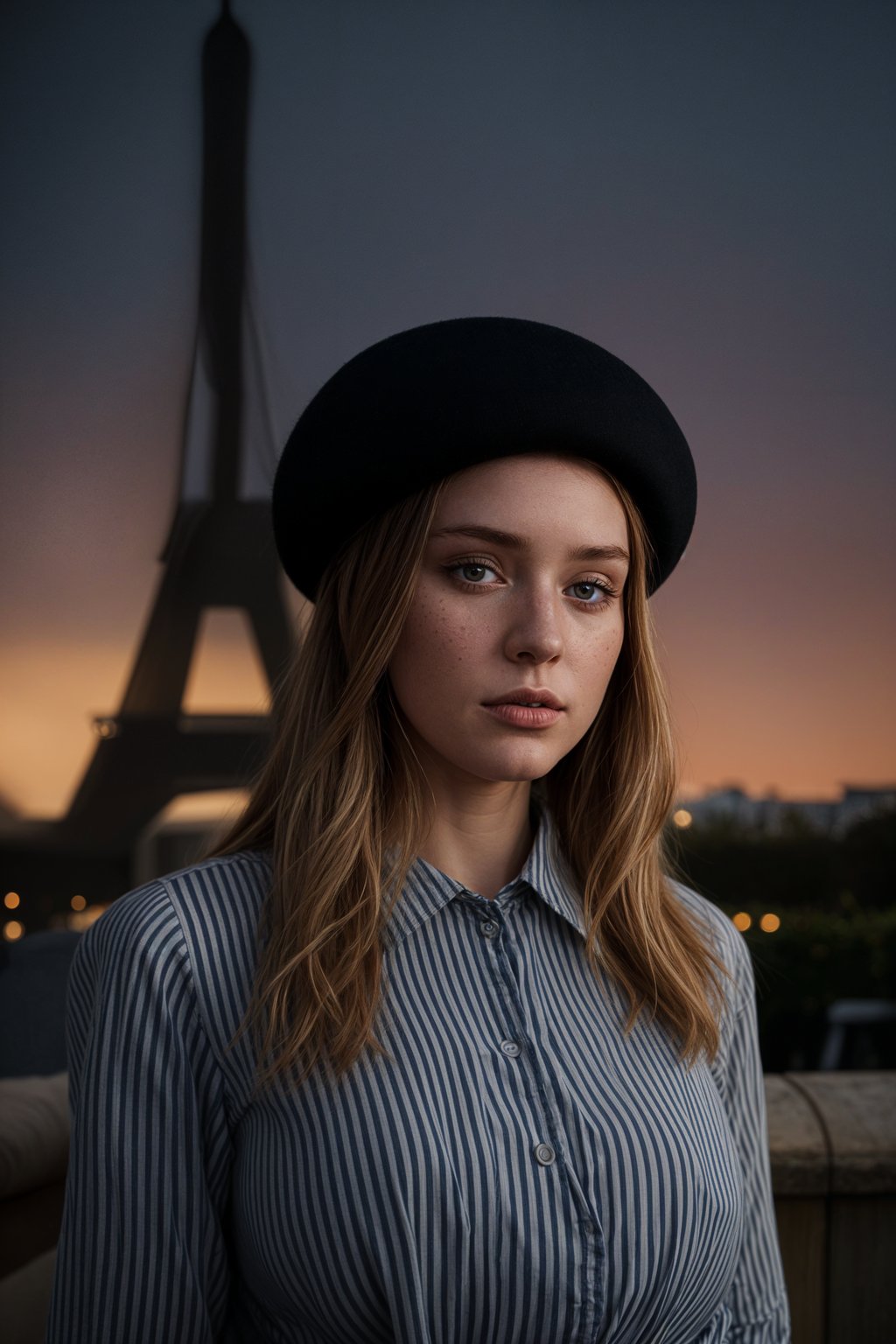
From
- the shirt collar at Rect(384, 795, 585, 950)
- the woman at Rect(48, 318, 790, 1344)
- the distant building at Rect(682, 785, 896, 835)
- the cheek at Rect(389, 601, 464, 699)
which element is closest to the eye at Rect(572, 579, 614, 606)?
the woman at Rect(48, 318, 790, 1344)

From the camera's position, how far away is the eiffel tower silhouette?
2062 mm

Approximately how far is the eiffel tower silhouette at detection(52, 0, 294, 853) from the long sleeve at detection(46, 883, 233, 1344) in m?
1.16

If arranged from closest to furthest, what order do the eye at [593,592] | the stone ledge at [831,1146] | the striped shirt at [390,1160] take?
the striped shirt at [390,1160] < the eye at [593,592] < the stone ledge at [831,1146]

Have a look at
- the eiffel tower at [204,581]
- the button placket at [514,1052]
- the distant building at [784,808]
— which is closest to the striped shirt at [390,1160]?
the button placket at [514,1052]

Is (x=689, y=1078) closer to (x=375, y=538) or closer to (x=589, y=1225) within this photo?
(x=589, y=1225)

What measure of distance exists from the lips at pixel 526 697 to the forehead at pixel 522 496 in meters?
0.14

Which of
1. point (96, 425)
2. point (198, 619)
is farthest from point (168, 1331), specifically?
point (96, 425)

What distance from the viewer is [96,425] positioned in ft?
6.72

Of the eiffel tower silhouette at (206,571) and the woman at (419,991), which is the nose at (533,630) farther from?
the eiffel tower silhouette at (206,571)

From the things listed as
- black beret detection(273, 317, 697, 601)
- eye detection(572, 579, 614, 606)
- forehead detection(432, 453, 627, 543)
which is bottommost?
eye detection(572, 579, 614, 606)

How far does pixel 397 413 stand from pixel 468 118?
1.52 m

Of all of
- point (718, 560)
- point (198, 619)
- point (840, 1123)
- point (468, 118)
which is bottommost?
point (840, 1123)

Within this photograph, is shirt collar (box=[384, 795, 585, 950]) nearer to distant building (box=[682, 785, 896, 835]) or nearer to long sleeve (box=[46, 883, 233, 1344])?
long sleeve (box=[46, 883, 233, 1344])

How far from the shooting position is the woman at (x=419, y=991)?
889mm
